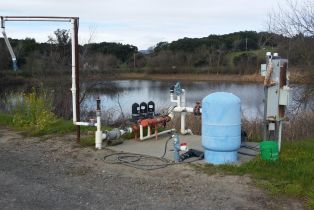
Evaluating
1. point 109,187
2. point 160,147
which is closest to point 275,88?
point 160,147

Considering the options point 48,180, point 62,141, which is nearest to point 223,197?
point 48,180

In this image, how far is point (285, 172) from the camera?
616 cm

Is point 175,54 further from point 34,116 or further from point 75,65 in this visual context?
point 75,65

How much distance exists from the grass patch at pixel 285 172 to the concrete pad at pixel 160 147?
18.7 inches

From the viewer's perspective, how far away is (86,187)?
5848 millimetres

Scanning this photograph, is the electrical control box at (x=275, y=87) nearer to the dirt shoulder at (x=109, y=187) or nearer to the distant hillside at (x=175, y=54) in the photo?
the dirt shoulder at (x=109, y=187)

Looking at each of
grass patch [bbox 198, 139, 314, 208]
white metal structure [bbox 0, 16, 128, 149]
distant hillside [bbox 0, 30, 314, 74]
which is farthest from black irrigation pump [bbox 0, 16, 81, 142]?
distant hillside [bbox 0, 30, 314, 74]

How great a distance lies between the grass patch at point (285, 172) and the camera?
18.1 ft

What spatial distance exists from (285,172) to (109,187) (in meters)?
2.43

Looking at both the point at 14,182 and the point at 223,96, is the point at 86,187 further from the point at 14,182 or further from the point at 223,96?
the point at 223,96

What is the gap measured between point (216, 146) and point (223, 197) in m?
1.46

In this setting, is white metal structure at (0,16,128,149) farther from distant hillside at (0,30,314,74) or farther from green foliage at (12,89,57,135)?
distant hillside at (0,30,314,74)

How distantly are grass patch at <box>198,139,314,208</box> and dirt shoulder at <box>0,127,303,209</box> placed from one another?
0.60 ft

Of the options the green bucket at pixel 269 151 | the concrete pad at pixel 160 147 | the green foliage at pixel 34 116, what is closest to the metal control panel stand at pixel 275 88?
the green bucket at pixel 269 151
